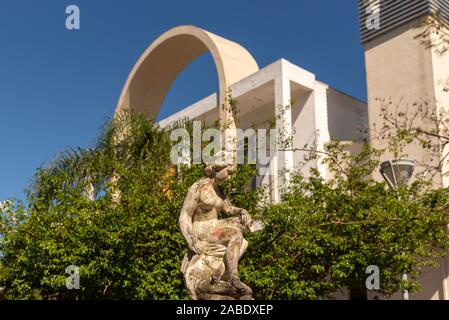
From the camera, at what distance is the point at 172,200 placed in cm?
1282

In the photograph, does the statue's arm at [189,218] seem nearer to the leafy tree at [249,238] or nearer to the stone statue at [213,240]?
the stone statue at [213,240]

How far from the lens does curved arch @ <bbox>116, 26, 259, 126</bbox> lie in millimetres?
21797

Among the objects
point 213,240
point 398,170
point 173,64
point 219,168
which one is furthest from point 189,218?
point 173,64

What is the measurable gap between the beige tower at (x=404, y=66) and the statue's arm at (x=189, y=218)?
10.6 meters

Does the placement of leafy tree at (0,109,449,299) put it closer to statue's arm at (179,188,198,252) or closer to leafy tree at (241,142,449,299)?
leafy tree at (241,142,449,299)

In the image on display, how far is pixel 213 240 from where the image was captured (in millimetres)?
6508

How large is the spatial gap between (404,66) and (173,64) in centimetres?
1113

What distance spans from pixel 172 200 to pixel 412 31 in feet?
29.7

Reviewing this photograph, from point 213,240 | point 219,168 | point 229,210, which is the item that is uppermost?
point 219,168

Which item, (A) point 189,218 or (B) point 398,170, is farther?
(B) point 398,170

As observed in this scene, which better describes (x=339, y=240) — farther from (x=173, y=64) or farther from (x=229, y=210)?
(x=173, y=64)

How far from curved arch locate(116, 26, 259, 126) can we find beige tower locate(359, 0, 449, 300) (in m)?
4.94

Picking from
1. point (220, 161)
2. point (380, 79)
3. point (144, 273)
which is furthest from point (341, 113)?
point (220, 161)
